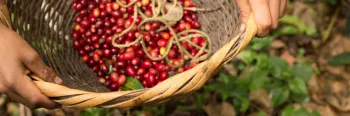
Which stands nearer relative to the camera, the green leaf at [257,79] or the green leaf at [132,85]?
the green leaf at [132,85]

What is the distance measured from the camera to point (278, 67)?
66.2 inches

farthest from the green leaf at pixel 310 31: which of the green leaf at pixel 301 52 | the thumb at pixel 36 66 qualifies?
the thumb at pixel 36 66

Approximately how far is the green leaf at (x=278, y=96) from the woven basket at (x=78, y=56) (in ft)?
1.02

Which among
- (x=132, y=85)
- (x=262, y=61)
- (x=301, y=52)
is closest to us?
(x=132, y=85)

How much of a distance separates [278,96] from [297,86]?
0.08 meters

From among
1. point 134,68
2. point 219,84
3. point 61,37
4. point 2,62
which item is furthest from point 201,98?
point 2,62

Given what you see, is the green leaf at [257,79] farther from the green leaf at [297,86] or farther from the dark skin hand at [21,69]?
the dark skin hand at [21,69]

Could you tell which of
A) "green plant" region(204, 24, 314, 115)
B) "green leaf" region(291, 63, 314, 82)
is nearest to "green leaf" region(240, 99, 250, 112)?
"green plant" region(204, 24, 314, 115)

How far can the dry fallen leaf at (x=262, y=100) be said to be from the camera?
1657 mm

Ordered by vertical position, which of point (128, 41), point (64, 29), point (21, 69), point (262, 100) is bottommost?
point (262, 100)

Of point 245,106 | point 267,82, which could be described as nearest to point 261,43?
point 267,82

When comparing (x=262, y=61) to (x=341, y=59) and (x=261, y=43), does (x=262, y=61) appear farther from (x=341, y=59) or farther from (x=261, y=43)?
(x=341, y=59)

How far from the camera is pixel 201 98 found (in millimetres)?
1634

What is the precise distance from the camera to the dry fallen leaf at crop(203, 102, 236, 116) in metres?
1.62
